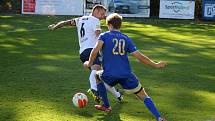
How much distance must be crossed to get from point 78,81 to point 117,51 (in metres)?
3.86

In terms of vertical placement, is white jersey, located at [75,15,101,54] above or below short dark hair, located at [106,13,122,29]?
below

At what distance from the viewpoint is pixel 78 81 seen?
1110 centimetres

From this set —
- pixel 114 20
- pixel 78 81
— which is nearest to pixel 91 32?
pixel 114 20

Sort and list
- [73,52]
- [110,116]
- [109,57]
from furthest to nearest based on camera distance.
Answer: [73,52]
[110,116]
[109,57]

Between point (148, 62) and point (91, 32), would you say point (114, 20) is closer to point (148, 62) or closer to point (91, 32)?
point (148, 62)

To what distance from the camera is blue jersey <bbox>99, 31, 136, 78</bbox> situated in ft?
24.1

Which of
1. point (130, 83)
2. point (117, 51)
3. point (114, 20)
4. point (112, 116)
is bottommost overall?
point (112, 116)

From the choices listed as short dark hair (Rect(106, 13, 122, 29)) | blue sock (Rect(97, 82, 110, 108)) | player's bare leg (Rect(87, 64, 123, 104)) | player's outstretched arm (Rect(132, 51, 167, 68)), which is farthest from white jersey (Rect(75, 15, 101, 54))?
player's outstretched arm (Rect(132, 51, 167, 68))

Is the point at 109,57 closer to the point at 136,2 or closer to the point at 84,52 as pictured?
the point at 84,52

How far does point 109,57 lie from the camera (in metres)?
7.41

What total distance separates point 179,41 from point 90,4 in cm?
1559

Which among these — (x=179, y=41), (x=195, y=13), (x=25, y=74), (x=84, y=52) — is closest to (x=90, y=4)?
(x=195, y=13)

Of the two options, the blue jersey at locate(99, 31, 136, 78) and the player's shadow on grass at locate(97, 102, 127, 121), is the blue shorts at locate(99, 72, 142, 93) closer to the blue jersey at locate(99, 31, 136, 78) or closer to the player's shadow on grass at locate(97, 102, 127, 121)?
the blue jersey at locate(99, 31, 136, 78)

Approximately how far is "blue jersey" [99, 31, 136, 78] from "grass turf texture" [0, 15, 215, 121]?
88 cm
